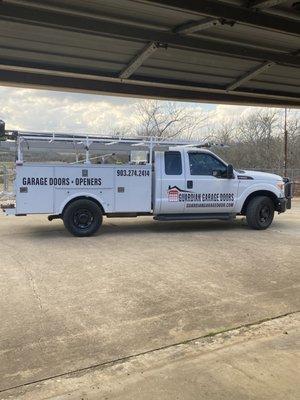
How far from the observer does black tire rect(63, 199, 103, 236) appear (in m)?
10.8

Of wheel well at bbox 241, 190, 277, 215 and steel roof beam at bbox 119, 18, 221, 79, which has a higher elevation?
steel roof beam at bbox 119, 18, 221, 79

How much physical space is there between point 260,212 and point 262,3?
329 inches

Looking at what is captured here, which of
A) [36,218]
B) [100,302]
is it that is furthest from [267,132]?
[100,302]

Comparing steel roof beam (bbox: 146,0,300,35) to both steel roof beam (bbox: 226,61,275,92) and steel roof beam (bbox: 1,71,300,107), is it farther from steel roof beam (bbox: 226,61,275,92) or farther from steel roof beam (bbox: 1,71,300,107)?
steel roof beam (bbox: 1,71,300,107)

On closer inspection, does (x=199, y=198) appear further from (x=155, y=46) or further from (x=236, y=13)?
(x=236, y=13)

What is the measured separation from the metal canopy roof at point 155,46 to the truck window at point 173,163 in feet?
13.9

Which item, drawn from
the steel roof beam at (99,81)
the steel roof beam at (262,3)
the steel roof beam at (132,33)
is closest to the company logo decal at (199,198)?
the steel roof beam at (99,81)

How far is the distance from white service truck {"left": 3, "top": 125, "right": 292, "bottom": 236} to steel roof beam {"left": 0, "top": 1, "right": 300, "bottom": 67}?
5746 mm

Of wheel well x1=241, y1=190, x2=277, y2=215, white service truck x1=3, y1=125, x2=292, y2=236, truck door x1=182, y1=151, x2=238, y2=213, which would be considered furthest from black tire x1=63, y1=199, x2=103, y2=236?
wheel well x1=241, y1=190, x2=277, y2=215

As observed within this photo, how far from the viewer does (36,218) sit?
46.1ft

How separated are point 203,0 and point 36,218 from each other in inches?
423

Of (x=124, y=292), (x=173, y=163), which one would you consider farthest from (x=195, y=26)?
(x=173, y=163)

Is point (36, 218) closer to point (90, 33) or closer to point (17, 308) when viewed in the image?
point (17, 308)

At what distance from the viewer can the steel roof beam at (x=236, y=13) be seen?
13.7 ft
